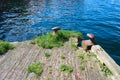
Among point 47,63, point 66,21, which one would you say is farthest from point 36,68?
point 66,21

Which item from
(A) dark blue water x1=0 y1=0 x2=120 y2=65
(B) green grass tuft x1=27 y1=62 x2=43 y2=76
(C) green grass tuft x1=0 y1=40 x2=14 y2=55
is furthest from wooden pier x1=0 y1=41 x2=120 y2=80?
(A) dark blue water x1=0 y1=0 x2=120 y2=65

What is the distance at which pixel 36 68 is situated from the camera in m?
10.9

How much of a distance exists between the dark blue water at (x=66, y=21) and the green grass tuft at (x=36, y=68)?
A: 25.1 feet

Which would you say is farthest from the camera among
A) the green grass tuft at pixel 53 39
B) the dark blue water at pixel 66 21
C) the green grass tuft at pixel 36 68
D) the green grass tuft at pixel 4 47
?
the dark blue water at pixel 66 21

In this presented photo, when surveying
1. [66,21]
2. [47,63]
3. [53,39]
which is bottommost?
[66,21]

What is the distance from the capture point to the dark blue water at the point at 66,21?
67.8 feet

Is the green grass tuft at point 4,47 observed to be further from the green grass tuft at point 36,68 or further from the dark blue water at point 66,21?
the dark blue water at point 66,21

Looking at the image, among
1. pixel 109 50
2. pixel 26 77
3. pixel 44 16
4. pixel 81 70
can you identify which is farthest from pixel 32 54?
pixel 44 16

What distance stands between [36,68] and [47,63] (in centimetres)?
94

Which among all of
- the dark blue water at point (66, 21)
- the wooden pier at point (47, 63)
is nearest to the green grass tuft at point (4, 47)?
the wooden pier at point (47, 63)

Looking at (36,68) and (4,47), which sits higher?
(4,47)

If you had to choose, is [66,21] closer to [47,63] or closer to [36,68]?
[47,63]

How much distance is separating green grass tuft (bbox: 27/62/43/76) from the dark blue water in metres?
7.64

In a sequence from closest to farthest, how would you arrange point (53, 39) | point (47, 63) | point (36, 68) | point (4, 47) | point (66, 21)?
1. point (36, 68)
2. point (47, 63)
3. point (4, 47)
4. point (53, 39)
5. point (66, 21)
